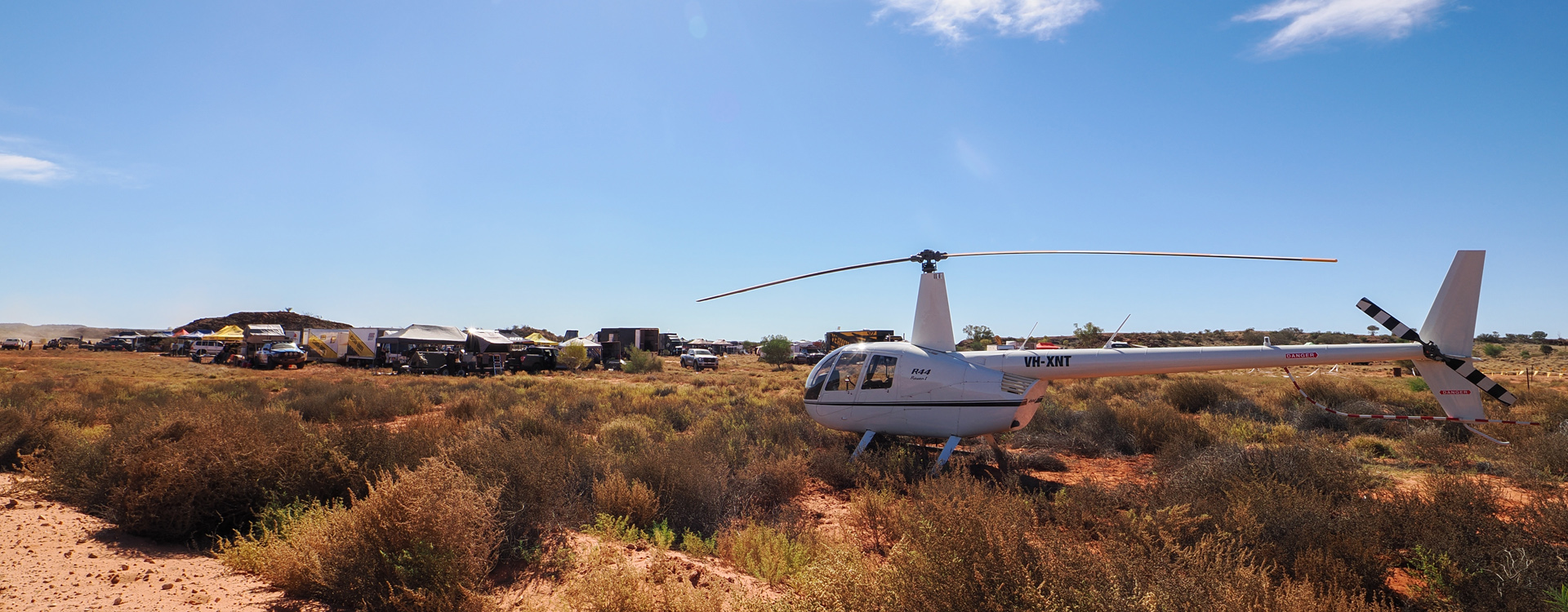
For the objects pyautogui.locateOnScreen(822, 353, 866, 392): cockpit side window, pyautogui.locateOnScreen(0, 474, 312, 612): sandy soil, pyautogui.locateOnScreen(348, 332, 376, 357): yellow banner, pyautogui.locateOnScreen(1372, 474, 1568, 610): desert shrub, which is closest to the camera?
pyautogui.locateOnScreen(1372, 474, 1568, 610): desert shrub

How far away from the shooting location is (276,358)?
4034 cm

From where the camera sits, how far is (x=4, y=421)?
8742 mm

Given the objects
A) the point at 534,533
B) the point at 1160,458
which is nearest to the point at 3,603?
the point at 534,533

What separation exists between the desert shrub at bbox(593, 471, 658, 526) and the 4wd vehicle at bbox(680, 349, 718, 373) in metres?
38.7

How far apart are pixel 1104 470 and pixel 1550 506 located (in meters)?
5.34

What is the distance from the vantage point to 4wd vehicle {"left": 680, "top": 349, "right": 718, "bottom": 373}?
154ft

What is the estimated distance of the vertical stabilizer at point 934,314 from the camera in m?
9.95

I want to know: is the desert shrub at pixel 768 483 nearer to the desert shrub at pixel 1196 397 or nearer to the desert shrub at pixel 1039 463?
the desert shrub at pixel 1039 463

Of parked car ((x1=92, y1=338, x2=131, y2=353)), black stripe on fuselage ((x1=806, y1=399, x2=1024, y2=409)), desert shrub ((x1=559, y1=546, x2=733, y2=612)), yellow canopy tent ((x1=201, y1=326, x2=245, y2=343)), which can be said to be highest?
yellow canopy tent ((x1=201, y1=326, x2=245, y2=343))

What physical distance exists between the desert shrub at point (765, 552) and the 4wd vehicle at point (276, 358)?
46.3 m

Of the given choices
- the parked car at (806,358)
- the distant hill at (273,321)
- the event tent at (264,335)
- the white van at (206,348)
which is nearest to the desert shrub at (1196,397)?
the parked car at (806,358)

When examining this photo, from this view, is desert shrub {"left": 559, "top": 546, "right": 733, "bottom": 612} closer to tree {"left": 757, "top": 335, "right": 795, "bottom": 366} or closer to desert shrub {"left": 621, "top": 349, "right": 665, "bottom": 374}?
desert shrub {"left": 621, "top": 349, "right": 665, "bottom": 374}

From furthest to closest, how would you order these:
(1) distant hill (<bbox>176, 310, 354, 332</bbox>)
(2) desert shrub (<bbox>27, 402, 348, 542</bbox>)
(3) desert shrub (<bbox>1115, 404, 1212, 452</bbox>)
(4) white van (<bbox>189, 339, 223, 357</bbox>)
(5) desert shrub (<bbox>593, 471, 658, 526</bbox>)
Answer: (1) distant hill (<bbox>176, 310, 354, 332</bbox>), (4) white van (<bbox>189, 339, 223, 357</bbox>), (3) desert shrub (<bbox>1115, 404, 1212, 452</bbox>), (5) desert shrub (<bbox>593, 471, 658, 526</bbox>), (2) desert shrub (<bbox>27, 402, 348, 542</bbox>)

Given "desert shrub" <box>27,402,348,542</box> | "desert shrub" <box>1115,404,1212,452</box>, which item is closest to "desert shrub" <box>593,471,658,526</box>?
"desert shrub" <box>27,402,348,542</box>
